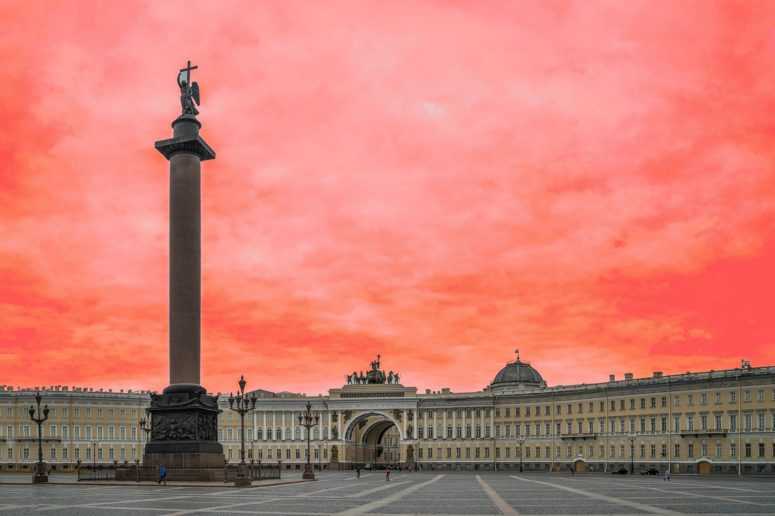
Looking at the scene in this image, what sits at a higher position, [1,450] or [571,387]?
[571,387]

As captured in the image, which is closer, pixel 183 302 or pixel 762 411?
pixel 183 302

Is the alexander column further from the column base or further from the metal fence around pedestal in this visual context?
the metal fence around pedestal

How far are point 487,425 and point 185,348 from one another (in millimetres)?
108086

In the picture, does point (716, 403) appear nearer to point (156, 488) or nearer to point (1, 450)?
point (156, 488)

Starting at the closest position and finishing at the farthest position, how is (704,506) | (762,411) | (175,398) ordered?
(704,506) < (175,398) < (762,411)

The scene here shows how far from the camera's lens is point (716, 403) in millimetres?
112250

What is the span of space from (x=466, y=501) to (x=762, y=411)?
7625 cm

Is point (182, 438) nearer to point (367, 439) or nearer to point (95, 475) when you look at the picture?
point (95, 475)

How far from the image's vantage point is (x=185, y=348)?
59.3 metres

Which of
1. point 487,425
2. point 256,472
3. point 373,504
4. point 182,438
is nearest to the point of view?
point 373,504

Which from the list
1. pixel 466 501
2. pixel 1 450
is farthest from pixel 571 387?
pixel 466 501

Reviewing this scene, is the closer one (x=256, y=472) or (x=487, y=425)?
(x=256, y=472)

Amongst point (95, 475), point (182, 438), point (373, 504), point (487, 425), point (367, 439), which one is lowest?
point (367, 439)

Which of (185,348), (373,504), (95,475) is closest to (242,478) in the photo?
(185,348)
